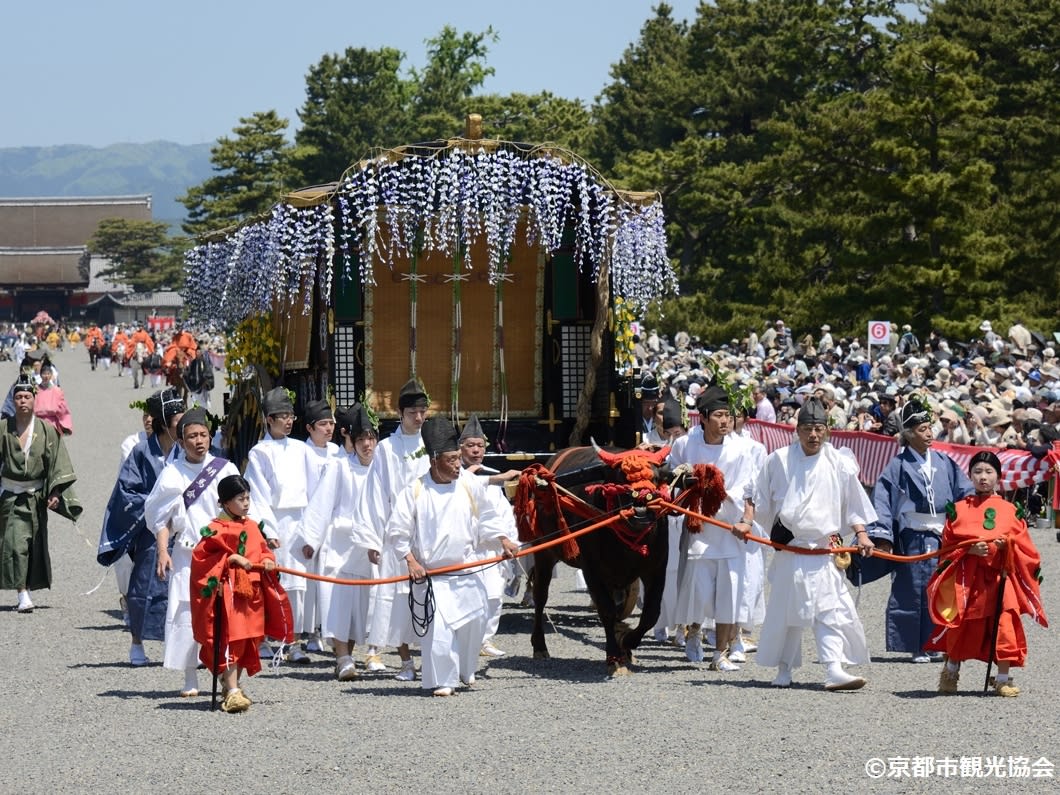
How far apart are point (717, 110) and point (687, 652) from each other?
33.8 meters

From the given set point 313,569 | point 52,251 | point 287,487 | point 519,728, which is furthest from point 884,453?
point 52,251

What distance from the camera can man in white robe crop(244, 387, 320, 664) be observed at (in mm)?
10422

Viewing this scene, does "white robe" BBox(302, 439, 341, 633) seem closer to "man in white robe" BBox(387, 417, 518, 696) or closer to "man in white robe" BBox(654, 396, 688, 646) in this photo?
"man in white robe" BBox(387, 417, 518, 696)

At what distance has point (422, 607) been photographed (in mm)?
9297

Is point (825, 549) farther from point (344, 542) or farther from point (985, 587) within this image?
point (344, 542)

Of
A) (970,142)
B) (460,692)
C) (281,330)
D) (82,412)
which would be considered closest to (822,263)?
(970,142)

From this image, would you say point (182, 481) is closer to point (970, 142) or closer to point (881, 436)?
point (881, 436)

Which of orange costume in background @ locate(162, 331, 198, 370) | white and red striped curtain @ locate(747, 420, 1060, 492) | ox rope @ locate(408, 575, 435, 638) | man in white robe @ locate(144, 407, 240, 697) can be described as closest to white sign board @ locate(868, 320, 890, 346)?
white and red striped curtain @ locate(747, 420, 1060, 492)

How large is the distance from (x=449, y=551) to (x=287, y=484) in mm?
1705

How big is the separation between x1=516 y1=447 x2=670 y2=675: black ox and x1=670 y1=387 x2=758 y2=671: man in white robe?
1.37ft

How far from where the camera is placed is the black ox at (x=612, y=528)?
975cm

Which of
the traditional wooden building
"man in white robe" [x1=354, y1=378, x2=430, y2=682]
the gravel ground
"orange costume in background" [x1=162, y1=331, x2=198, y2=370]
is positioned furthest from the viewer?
the traditional wooden building

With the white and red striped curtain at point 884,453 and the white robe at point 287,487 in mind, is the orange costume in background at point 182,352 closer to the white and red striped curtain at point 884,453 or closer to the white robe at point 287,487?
the white and red striped curtain at point 884,453

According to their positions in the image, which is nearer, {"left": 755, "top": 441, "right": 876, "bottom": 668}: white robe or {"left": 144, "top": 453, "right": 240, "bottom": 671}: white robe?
{"left": 144, "top": 453, "right": 240, "bottom": 671}: white robe
